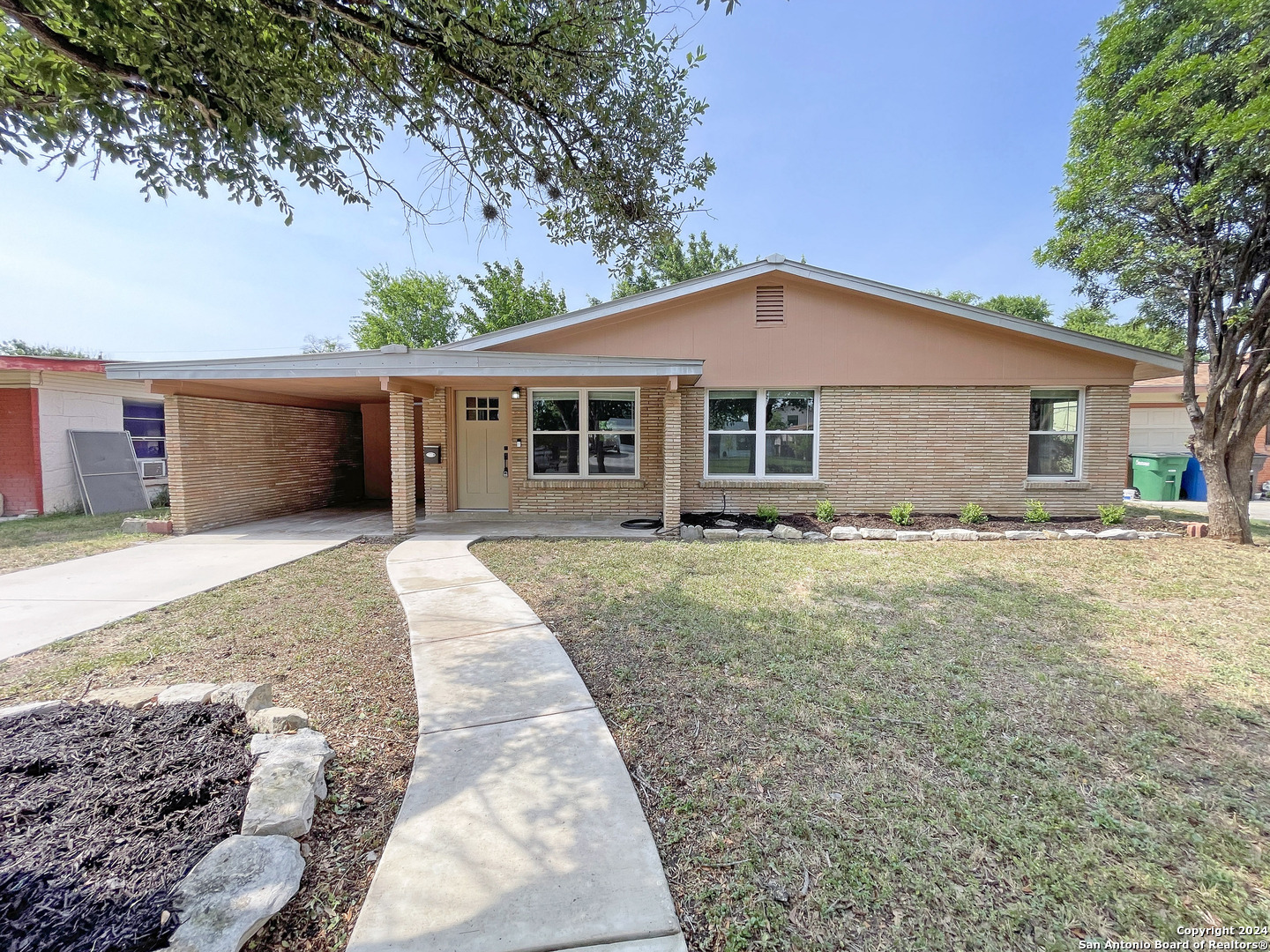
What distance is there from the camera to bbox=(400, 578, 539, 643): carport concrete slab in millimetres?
4211

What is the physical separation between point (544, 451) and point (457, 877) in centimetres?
835

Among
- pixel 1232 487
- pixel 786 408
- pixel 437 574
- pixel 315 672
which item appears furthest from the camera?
pixel 786 408

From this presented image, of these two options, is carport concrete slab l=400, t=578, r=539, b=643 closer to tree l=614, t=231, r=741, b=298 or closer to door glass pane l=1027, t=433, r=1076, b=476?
door glass pane l=1027, t=433, r=1076, b=476

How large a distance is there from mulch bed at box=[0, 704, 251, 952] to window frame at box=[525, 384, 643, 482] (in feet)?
23.6

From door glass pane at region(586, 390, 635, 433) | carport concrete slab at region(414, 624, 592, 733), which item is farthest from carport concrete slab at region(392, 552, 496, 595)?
door glass pane at region(586, 390, 635, 433)

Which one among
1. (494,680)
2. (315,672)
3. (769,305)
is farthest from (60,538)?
(769,305)

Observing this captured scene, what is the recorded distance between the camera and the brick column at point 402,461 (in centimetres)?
798

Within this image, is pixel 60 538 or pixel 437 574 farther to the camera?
pixel 60 538

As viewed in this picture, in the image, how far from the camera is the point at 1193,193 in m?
6.16

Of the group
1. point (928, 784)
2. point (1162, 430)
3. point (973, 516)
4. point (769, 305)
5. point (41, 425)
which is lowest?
point (928, 784)

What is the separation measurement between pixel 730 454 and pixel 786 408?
1.36 metres

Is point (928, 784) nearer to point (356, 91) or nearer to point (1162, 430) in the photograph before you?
point (356, 91)

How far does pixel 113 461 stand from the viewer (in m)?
10.9

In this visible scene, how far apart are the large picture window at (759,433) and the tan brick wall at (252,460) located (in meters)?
8.79
